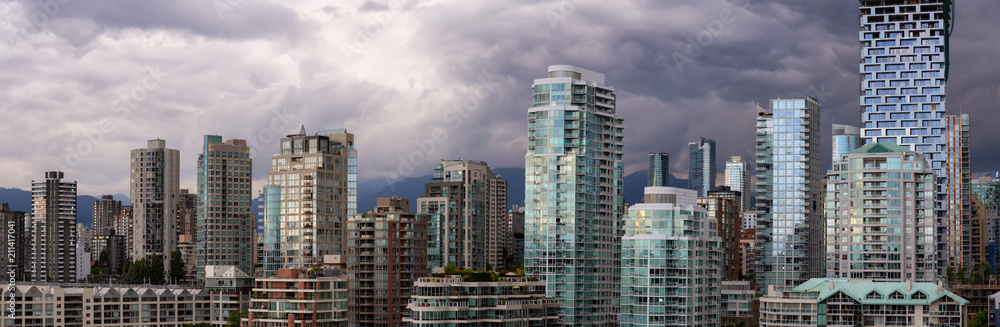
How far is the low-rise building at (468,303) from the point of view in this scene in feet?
549

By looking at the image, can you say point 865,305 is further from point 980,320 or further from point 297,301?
point 297,301

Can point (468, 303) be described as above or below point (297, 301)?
above

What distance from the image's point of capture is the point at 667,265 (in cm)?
17562

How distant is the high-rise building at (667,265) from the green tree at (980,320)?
4301 centimetres

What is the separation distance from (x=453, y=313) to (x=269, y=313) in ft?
111

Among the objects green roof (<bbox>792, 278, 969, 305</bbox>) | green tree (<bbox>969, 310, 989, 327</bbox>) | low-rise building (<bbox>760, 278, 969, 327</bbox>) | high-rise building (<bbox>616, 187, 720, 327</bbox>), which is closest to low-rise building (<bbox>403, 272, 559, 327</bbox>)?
high-rise building (<bbox>616, 187, 720, 327</bbox>)

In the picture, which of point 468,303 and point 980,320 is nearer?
point 468,303

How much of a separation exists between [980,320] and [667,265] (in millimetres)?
57146

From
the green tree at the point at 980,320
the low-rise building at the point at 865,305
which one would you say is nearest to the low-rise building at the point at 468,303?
the low-rise building at the point at 865,305

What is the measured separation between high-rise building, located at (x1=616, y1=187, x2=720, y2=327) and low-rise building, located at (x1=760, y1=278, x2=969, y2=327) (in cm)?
1153

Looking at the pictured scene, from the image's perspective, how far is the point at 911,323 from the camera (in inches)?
6983

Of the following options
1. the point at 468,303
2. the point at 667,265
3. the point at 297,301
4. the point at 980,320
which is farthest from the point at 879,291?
the point at 297,301

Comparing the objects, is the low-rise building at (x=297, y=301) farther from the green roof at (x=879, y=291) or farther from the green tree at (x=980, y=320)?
the green tree at (x=980, y=320)

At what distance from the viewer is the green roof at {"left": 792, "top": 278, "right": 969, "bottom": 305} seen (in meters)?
176
